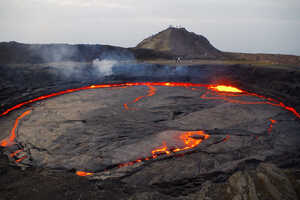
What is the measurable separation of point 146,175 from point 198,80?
41.3 feet

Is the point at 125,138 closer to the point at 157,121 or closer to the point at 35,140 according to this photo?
the point at 157,121

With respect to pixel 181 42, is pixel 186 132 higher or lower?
lower

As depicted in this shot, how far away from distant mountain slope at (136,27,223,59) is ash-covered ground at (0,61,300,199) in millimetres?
20629

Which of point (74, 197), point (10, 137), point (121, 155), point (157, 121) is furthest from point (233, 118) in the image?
point (10, 137)

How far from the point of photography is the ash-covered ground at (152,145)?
14.7 ft

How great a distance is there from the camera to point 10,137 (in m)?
7.15

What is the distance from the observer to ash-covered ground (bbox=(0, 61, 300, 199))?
4469mm

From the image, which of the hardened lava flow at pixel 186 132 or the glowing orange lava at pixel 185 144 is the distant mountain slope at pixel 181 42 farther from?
the glowing orange lava at pixel 185 144

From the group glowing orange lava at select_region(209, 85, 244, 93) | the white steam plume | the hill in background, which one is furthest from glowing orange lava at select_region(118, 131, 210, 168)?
the hill in background

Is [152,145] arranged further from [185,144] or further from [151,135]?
[185,144]

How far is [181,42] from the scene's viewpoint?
33625 mm

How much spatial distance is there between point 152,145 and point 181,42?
97.7 ft

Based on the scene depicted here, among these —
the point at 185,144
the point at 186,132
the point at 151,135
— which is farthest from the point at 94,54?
the point at 185,144

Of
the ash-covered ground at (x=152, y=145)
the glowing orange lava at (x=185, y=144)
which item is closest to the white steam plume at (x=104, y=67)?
Result: the ash-covered ground at (x=152, y=145)
